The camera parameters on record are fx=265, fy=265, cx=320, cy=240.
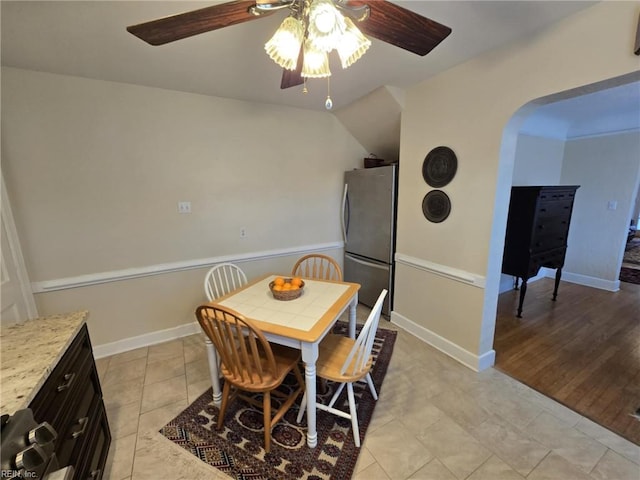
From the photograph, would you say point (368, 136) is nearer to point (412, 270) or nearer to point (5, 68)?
point (412, 270)

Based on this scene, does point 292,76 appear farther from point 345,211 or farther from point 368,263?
point 368,263

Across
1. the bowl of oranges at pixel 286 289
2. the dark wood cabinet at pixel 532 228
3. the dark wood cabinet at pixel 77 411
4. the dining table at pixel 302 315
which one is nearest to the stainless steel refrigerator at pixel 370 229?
the dining table at pixel 302 315

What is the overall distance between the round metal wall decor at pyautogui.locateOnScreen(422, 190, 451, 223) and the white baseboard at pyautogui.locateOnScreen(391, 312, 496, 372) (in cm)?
109

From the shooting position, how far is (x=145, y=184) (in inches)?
95.3

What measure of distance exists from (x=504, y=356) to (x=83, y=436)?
296 cm

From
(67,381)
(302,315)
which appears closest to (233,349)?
(302,315)

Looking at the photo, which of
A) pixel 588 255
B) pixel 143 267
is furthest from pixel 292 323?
pixel 588 255

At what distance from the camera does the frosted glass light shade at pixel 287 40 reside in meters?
1.02

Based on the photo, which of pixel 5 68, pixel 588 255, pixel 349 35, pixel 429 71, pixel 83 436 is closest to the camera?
pixel 349 35

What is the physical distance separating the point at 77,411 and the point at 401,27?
2089 mm

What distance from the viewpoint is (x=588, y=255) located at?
4.01 metres

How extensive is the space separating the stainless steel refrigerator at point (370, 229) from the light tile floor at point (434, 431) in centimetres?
103

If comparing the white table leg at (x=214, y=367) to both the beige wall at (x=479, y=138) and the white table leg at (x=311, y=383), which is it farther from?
the beige wall at (x=479, y=138)

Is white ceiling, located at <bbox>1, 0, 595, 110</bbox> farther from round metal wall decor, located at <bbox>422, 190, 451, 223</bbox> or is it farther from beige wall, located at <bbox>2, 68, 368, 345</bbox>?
round metal wall decor, located at <bbox>422, 190, 451, 223</bbox>
